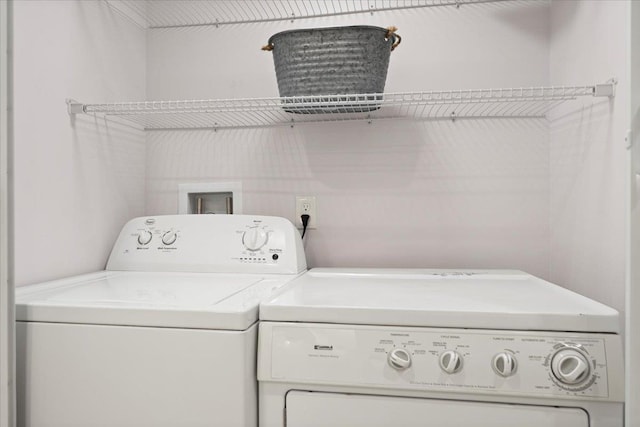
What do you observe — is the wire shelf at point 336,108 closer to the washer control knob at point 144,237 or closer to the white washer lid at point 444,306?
the washer control knob at point 144,237

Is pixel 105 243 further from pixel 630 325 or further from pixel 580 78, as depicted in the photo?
pixel 580 78

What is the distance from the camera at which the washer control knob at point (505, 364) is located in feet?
2.83

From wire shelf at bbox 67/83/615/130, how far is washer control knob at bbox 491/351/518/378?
30.8 inches

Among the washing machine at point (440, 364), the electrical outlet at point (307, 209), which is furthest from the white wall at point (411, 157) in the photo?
the washing machine at point (440, 364)

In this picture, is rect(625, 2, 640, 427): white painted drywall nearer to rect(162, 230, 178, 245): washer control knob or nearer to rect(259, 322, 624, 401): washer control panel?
rect(259, 322, 624, 401): washer control panel

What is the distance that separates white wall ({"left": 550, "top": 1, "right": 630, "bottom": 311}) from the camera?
1103mm

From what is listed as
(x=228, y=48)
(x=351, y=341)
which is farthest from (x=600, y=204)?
(x=228, y=48)

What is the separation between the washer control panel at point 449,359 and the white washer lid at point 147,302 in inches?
3.7

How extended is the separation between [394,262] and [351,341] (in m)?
0.78

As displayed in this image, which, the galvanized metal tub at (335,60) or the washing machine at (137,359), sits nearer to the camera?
the washing machine at (137,359)

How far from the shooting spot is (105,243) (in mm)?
1568

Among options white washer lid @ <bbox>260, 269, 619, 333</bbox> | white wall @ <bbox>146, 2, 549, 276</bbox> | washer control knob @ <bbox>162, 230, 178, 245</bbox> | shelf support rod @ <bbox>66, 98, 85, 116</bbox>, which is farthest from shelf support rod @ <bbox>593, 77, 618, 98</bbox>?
shelf support rod @ <bbox>66, 98, 85, 116</bbox>

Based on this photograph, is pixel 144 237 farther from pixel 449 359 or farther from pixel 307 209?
pixel 449 359

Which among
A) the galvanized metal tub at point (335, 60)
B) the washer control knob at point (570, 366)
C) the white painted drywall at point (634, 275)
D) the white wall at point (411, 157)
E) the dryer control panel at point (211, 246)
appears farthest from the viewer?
the white wall at point (411, 157)
